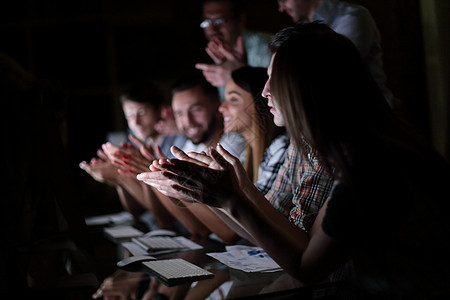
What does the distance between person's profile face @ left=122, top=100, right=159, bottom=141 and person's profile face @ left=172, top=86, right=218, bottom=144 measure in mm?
657

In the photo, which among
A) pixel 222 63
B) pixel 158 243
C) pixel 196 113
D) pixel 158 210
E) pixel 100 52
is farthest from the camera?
pixel 100 52

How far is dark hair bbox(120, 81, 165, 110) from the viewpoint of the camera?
300 cm

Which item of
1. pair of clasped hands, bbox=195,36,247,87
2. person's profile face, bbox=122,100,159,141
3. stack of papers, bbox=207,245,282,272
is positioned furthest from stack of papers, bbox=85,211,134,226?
stack of papers, bbox=207,245,282,272

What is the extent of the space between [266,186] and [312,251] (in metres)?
0.67

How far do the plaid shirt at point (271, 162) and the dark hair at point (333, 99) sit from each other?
0.66 metres

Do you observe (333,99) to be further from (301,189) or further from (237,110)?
(237,110)

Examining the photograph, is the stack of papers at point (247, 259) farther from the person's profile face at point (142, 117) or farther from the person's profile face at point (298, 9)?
the person's profile face at point (142, 117)

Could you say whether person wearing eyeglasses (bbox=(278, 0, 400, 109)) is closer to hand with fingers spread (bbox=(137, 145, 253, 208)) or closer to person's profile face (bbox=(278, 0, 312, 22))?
person's profile face (bbox=(278, 0, 312, 22))

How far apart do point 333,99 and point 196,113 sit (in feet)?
4.81

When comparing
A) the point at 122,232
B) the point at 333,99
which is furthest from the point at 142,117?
the point at 333,99

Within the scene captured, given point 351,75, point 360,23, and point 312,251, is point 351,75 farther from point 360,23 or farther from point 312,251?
point 360,23

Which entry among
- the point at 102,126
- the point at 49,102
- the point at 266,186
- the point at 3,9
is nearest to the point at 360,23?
the point at 266,186

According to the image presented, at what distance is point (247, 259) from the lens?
4.59 feet

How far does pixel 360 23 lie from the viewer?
1.66 metres
